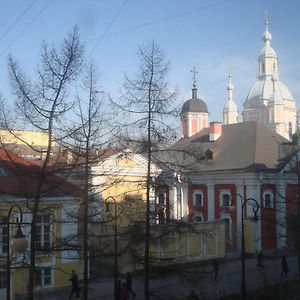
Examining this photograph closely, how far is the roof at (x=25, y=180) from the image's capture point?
13.9 meters

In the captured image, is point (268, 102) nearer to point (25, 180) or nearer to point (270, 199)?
point (270, 199)

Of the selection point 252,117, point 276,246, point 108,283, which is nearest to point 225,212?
point 276,246

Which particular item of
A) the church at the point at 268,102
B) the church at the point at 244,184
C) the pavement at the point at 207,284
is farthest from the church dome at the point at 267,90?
the pavement at the point at 207,284

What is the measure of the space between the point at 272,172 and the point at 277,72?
49.2 metres

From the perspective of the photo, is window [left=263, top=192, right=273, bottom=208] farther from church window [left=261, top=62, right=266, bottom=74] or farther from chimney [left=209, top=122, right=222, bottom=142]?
church window [left=261, top=62, right=266, bottom=74]

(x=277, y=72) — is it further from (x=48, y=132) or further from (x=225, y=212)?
(x=48, y=132)

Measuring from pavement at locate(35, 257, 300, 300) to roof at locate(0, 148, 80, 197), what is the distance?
5.13 metres

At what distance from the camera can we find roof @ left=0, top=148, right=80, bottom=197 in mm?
13875

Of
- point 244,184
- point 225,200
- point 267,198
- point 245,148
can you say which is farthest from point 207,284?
point 245,148

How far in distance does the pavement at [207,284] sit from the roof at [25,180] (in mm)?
5131

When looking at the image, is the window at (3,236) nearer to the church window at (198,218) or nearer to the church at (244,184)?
the church at (244,184)

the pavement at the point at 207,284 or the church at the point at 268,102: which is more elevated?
the church at the point at 268,102

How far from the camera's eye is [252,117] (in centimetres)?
8425

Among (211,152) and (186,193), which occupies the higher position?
(211,152)
